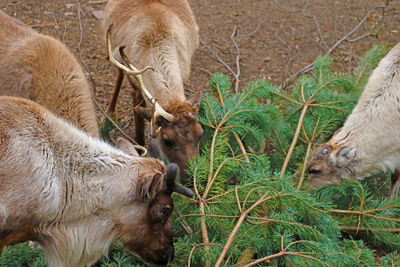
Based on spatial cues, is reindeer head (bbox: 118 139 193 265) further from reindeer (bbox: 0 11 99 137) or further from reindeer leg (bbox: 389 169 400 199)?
reindeer leg (bbox: 389 169 400 199)

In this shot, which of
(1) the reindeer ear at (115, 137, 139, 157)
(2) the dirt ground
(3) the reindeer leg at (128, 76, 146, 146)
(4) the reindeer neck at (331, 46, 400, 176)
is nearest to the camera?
(1) the reindeer ear at (115, 137, 139, 157)

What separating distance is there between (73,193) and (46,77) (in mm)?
1606

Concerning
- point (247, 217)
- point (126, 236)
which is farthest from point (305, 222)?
point (126, 236)

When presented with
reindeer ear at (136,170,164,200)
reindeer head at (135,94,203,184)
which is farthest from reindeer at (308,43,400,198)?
reindeer ear at (136,170,164,200)

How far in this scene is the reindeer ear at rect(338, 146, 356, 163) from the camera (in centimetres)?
501

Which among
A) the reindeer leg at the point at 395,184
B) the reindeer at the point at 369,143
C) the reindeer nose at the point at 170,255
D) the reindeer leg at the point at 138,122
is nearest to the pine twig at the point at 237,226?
the reindeer nose at the point at 170,255

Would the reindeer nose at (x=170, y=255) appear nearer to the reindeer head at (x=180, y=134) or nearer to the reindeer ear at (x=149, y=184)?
the reindeer ear at (x=149, y=184)

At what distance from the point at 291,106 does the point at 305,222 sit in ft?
5.86

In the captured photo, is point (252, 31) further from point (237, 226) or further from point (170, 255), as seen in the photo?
point (170, 255)

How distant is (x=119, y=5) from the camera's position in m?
6.22

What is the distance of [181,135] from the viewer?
4.78m

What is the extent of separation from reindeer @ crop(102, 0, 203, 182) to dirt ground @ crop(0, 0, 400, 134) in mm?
1108

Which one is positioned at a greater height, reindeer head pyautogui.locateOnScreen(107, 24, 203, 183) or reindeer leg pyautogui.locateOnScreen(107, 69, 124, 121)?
reindeer head pyautogui.locateOnScreen(107, 24, 203, 183)

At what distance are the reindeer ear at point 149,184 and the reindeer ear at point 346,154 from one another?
2.40 meters
